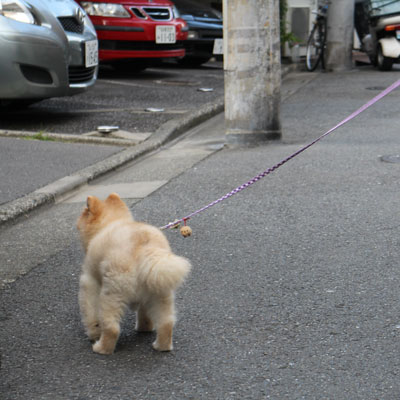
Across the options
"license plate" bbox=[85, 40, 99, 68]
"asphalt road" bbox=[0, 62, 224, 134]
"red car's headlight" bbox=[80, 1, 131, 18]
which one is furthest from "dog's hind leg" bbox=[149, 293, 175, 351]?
"red car's headlight" bbox=[80, 1, 131, 18]

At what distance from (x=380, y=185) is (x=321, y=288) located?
219 cm

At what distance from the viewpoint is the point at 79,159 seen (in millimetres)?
6750

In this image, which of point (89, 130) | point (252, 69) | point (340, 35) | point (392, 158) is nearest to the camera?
point (392, 158)

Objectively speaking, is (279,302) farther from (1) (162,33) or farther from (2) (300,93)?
(1) (162,33)

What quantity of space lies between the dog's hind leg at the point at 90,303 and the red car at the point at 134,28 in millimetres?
9592

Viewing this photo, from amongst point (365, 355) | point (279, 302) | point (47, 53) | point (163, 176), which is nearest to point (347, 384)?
point (365, 355)

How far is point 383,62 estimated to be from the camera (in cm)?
1409

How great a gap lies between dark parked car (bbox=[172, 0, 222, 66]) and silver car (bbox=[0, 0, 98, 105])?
18.9ft

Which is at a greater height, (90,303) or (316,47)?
(316,47)

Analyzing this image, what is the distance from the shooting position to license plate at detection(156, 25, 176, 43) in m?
12.2

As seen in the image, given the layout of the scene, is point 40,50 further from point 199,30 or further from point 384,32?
point 384,32

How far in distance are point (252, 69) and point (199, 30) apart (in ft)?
24.1

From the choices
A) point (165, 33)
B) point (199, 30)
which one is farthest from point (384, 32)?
point (165, 33)

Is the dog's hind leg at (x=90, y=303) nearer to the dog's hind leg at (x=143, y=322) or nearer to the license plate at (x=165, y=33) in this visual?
the dog's hind leg at (x=143, y=322)
